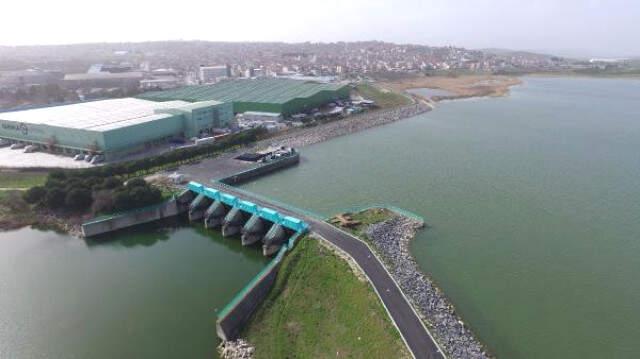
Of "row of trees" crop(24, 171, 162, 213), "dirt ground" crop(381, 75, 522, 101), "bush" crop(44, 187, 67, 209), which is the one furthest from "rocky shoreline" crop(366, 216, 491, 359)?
"dirt ground" crop(381, 75, 522, 101)

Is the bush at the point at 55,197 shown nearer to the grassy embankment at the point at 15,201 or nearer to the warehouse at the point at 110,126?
the grassy embankment at the point at 15,201

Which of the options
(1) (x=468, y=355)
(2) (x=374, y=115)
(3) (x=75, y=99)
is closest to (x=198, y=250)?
(1) (x=468, y=355)

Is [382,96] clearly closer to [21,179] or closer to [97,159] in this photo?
[97,159]

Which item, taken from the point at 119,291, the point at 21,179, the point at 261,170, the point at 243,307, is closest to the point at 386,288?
the point at 243,307

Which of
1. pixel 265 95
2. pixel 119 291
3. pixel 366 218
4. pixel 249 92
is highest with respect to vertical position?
pixel 249 92

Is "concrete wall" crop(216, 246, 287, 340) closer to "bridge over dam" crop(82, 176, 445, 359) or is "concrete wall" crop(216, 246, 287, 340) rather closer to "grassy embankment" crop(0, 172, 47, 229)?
"bridge over dam" crop(82, 176, 445, 359)

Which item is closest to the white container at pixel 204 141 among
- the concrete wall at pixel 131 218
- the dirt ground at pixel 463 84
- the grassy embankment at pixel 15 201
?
the grassy embankment at pixel 15 201

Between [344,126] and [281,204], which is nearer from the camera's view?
[281,204]
